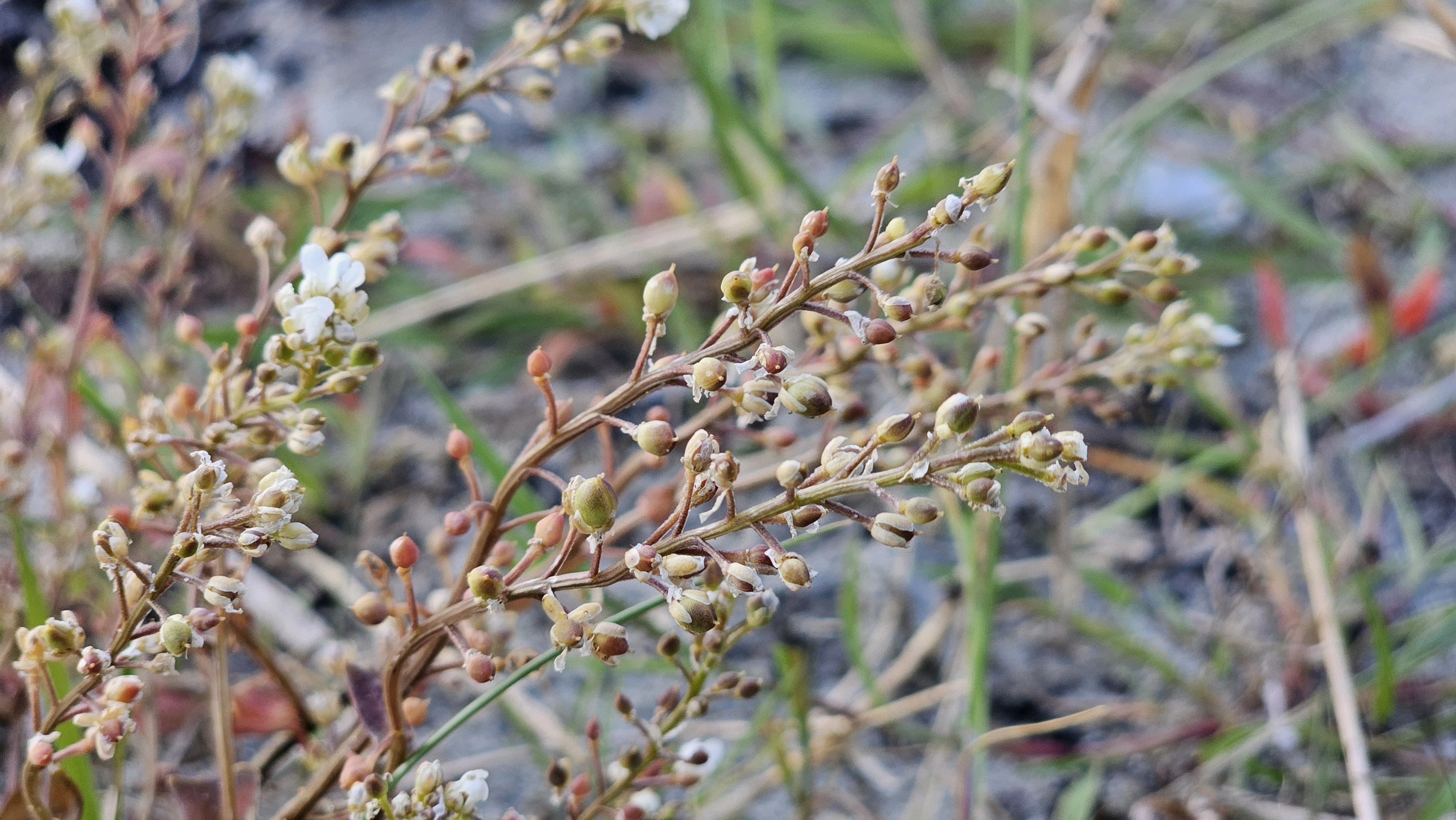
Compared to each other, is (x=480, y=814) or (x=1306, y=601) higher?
(x=480, y=814)

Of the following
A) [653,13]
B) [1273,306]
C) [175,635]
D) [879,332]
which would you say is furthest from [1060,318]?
[175,635]

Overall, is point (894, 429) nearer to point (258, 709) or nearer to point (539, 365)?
point (539, 365)

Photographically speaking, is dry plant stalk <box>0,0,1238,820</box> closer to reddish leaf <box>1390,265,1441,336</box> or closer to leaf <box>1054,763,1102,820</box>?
leaf <box>1054,763,1102,820</box>

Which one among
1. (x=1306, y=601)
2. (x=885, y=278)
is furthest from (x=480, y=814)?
(x=1306, y=601)

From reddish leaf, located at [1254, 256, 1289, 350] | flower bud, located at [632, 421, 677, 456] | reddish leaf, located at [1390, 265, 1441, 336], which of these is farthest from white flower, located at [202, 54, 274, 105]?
reddish leaf, located at [1390, 265, 1441, 336]

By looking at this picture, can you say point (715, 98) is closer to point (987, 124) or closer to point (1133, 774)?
point (987, 124)

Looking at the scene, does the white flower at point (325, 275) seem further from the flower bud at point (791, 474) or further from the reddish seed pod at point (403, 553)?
the flower bud at point (791, 474)
